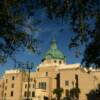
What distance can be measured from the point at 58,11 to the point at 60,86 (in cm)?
7794

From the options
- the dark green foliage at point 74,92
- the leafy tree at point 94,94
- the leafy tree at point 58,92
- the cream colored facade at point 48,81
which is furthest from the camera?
the leafy tree at point 58,92

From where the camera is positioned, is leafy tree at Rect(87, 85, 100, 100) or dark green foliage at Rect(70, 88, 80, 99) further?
dark green foliage at Rect(70, 88, 80, 99)

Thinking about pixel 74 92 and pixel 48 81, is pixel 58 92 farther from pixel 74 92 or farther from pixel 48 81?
pixel 48 81

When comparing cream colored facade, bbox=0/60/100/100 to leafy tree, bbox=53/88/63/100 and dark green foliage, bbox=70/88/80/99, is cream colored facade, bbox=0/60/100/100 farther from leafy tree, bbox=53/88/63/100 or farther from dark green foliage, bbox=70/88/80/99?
dark green foliage, bbox=70/88/80/99

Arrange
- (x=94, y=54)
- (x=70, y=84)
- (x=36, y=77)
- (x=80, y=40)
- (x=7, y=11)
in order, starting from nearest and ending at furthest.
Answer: (x=7, y=11), (x=80, y=40), (x=94, y=54), (x=70, y=84), (x=36, y=77)

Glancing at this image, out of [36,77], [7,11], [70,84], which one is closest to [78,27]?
[7,11]

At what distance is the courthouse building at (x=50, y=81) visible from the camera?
286 ft

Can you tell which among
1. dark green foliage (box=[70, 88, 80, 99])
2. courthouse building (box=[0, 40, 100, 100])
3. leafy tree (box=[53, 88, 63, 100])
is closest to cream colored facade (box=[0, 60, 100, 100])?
courthouse building (box=[0, 40, 100, 100])

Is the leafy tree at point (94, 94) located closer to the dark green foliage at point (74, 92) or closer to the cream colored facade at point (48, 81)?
the cream colored facade at point (48, 81)

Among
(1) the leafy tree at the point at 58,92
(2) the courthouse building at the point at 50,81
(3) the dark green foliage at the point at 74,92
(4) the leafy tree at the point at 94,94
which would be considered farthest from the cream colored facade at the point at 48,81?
(3) the dark green foliage at the point at 74,92

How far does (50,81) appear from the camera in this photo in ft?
315

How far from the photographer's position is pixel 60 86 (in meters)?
92.0

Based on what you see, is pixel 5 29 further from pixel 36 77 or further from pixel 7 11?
pixel 36 77

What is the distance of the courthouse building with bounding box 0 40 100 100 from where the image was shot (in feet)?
286
